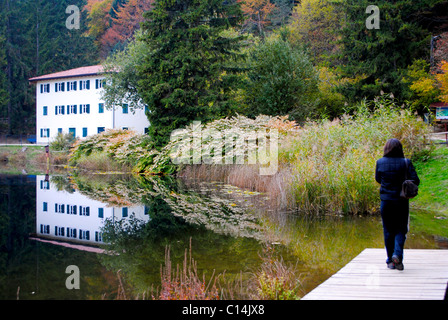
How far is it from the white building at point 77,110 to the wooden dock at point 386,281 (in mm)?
38215

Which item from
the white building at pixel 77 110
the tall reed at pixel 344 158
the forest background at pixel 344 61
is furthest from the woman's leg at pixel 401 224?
the white building at pixel 77 110

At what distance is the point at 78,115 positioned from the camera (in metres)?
46.3

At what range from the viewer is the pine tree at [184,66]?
25125mm

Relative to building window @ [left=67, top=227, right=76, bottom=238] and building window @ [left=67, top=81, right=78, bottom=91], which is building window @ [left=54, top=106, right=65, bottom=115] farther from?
building window @ [left=67, top=227, right=76, bottom=238]

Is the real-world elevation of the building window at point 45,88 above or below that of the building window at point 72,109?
above

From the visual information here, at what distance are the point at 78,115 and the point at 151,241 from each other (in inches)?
1564

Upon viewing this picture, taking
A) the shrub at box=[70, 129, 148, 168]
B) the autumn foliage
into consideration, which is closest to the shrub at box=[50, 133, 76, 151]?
the shrub at box=[70, 129, 148, 168]

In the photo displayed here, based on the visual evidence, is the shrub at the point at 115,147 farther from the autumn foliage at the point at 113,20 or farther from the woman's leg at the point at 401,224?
the autumn foliage at the point at 113,20

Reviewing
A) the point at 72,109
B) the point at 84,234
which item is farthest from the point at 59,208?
the point at 72,109

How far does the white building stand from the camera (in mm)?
44469

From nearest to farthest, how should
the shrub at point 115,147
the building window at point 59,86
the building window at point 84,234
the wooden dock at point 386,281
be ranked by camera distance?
the wooden dock at point 386,281, the building window at point 84,234, the shrub at point 115,147, the building window at point 59,86

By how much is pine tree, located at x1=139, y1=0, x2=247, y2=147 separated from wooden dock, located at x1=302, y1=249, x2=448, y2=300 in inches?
751

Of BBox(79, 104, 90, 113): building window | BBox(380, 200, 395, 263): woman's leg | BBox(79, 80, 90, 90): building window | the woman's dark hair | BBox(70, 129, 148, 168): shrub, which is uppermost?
BBox(79, 80, 90, 90): building window

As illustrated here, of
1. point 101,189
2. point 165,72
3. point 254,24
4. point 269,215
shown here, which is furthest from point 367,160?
point 254,24
